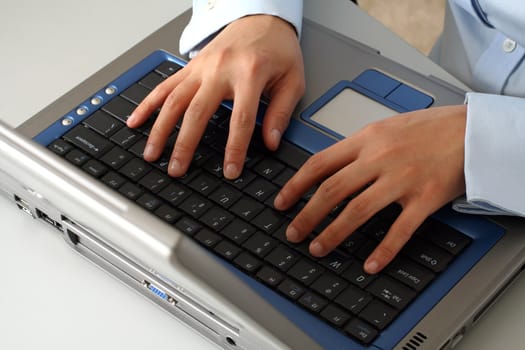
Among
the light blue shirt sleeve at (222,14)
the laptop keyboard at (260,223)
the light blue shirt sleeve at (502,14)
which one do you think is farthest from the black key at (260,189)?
the light blue shirt sleeve at (502,14)

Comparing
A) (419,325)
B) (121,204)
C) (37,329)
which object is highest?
(121,204)

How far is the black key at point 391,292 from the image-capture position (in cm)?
72

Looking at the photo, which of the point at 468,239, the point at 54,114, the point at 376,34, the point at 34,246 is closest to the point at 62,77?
the point at 54,114

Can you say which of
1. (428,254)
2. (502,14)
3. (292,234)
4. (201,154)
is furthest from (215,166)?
(502,14)

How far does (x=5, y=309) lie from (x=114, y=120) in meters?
0.22

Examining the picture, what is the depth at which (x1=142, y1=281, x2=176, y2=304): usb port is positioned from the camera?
773mm

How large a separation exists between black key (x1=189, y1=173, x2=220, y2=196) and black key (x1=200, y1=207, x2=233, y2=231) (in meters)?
0.03

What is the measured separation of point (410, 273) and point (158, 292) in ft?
0.74

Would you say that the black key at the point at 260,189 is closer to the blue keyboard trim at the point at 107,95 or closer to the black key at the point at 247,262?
the black key at the point at 247,262

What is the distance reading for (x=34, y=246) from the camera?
0.86 m

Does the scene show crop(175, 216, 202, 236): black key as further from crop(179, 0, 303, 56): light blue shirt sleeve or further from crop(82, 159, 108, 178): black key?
crop(179, 0, 303, 56): light blue shirt sleeve

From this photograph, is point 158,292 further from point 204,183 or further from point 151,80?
point 151,80

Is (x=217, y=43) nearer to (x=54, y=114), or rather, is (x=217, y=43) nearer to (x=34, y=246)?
(x=54, y=114)

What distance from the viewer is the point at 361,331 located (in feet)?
2.30
